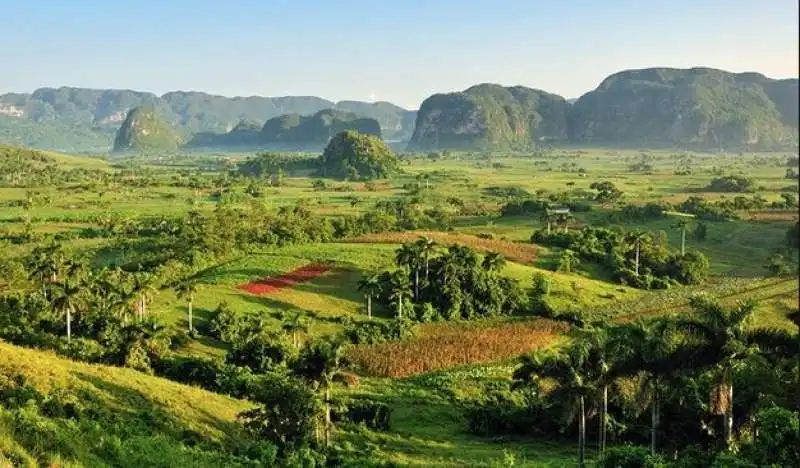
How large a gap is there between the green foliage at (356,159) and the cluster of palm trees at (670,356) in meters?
153

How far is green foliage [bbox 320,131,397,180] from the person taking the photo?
183000mm

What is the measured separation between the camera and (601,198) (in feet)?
388

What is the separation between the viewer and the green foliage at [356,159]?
183000 millimetres

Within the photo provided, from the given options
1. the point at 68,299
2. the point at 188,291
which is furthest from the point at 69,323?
the point at 188,291

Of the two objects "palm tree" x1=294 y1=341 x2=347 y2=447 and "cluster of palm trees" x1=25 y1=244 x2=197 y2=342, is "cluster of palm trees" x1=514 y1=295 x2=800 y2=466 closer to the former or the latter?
"palm tree" x1=294 y1=341 x2=347 y2=447

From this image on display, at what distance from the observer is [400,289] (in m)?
55.4

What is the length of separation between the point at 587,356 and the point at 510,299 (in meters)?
30.8

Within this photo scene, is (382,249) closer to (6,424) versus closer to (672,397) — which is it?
(672,397)

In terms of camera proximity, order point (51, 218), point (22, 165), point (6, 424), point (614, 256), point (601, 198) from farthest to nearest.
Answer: point (22, 165) < point (601, 198) < point (51, 218) < point (614, 256) < point (6, 424)

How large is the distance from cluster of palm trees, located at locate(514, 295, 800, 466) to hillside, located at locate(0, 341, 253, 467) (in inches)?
540

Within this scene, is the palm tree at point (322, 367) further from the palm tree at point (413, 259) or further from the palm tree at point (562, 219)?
the palm tree at point (562, 219)

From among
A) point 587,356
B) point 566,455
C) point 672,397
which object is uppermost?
point 587,356

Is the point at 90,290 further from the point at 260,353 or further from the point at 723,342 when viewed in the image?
the point at 723,342

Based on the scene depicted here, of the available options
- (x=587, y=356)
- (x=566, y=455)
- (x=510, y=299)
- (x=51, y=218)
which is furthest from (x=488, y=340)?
(x=51, y=218)
